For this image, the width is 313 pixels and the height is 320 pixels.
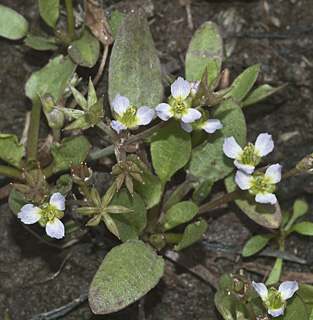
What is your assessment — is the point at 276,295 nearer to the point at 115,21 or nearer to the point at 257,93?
the point at 257,93

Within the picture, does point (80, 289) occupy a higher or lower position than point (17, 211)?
lower

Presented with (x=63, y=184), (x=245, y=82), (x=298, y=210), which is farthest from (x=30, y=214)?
(x=298, y=210)

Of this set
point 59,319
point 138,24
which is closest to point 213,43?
point 138,24

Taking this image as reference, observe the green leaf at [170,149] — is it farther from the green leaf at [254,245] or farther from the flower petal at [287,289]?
the flower petal at [287,289]

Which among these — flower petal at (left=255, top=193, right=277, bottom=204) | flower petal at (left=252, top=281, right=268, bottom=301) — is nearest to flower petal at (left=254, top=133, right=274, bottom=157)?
flower petal at (left=255, top=193, right=277, bottom=204)

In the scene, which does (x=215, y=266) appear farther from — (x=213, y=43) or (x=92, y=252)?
(x=213, y=43)

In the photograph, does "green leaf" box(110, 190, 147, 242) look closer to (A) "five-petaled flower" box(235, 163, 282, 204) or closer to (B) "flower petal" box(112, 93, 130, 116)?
(B) "flower petal" box(112, 93, 130, 116)
